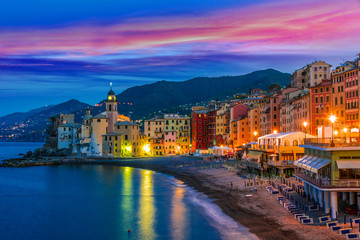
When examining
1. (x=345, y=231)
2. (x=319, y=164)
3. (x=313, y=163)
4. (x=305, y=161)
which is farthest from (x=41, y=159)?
(x=345, y=231)

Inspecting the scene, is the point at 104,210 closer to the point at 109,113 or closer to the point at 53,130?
the point at 109,113

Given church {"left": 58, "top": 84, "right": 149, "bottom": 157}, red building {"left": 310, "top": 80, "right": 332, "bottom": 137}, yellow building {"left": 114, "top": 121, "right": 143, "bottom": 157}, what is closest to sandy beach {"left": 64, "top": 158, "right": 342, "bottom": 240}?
red building {"left": 310, "top": 80, "right": 332, "bottom": 137}

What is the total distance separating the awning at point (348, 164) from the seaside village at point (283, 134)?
76 millimetres

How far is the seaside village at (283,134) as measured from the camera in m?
35.3

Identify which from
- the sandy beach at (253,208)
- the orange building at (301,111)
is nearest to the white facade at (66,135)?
the sandy beach at (253,208)

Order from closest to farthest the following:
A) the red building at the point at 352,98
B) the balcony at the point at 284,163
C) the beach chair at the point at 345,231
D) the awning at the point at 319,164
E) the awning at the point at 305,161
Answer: the beach chair at the point at 345,231, the awning at the point at 319,164, the awning at the point at 305,161, the balcony at the point at 284,163, the red building at the point at 352,98

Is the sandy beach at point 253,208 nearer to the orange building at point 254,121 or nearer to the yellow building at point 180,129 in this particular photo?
the orange building at point 254,121

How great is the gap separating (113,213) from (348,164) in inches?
1140

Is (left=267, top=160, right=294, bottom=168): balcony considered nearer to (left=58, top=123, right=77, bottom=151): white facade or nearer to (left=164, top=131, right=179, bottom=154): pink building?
(left=164, top=131, right=179, bottom=154): pink building

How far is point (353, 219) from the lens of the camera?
105ft

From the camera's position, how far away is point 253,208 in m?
43.8

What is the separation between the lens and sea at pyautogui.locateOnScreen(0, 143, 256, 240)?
130ft

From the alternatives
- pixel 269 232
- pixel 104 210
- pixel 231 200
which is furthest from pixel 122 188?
pixel 269 232

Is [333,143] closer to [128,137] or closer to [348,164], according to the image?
[348,164]
